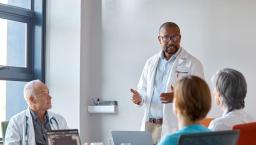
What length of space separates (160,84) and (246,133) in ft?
5.65

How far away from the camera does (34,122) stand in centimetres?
377

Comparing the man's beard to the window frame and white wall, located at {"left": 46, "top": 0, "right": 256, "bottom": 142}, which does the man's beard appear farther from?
the window frame

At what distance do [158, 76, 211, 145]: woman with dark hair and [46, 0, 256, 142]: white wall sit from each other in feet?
7.91

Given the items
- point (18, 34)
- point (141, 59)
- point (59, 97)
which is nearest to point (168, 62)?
point (141, 59)

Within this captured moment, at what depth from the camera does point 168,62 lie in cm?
425

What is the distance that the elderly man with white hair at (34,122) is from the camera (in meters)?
3.67

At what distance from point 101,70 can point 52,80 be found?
1.75 feet

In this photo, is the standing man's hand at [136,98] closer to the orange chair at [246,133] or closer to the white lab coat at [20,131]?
the white lab coat at [20,131]

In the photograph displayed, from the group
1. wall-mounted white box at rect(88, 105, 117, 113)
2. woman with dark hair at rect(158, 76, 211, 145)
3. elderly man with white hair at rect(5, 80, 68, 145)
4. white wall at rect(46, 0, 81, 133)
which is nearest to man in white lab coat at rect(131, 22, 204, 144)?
elderly man with white hair at rect(5, 80, 68, 145)

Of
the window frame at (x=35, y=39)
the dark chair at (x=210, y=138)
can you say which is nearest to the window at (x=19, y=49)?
the window frame at (x=35, y=39)

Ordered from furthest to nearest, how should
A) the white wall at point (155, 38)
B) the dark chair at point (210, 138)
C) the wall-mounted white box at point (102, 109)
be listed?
the wall-mounted white box at point (102, 109)
the white wall at point (155, 38)
the dark chair at point (210, 138)

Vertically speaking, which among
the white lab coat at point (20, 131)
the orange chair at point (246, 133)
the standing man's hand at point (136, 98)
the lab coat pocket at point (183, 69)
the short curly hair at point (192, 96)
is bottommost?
the white lab coat at point (20, 131)

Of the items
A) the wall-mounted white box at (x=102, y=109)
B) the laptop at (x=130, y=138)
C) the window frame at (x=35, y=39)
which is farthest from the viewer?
the window frame at (x=35, y=39)

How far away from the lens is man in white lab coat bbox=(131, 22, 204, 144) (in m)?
4.12
